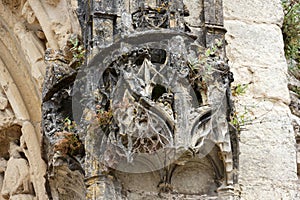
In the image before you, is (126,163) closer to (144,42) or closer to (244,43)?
(144,42)

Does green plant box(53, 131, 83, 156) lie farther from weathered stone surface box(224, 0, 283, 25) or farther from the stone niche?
weathered stone surface box(224, 0, 283, 25)

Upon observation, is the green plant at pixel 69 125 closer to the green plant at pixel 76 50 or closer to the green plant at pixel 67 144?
the green plant at pixel 67 144

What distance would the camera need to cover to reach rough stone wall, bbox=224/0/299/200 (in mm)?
3555

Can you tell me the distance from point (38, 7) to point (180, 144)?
129 cm

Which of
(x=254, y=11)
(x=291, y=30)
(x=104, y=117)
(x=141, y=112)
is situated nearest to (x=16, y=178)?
(x=104, y=117)

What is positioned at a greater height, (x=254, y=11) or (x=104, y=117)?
(x=254, y=11)

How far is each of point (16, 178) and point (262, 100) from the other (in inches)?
53.5

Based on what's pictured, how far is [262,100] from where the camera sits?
3.79m

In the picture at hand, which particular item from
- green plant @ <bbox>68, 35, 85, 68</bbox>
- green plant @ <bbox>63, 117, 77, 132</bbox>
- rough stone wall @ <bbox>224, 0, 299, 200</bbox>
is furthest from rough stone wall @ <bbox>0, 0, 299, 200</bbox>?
green plant @ <bbox>63, 117, 77, 132</bbox>

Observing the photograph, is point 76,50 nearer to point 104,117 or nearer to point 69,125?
point 69,125

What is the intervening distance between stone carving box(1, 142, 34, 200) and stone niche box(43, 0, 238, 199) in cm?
67

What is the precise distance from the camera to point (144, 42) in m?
3.21

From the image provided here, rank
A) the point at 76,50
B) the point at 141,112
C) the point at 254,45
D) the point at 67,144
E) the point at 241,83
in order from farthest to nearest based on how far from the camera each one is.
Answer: the point at 254,45 → the point at 241,83 → the point at 76,50 → the point at 67,144 → the point at 141,112

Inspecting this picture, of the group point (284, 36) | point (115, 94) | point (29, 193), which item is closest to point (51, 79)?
point (115, 94)
